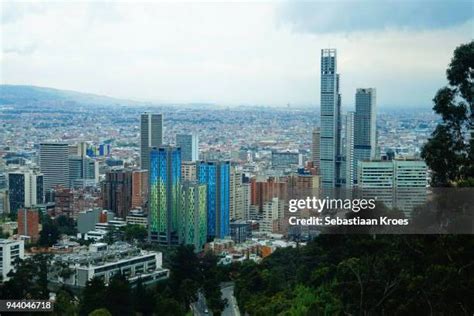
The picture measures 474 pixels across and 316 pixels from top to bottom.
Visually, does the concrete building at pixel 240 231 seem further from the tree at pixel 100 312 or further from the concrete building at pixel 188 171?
the tree at pixel 100 312

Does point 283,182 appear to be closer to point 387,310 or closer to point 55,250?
point 55,250

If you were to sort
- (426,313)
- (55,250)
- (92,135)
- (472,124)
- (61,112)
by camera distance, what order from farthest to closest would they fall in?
(92,135), (55,250), (61,112), (472,124), (426,313)

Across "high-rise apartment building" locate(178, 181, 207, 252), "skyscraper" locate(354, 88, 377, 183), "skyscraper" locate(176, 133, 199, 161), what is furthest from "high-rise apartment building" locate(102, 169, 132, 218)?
"skyscraper" locate(354, 88, 377, 183)

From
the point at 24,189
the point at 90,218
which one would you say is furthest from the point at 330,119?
the point at 24,189

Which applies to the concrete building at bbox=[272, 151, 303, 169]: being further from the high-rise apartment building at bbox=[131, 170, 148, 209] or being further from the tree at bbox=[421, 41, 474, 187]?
the tree at bbox=[421, 41, 474, 187]

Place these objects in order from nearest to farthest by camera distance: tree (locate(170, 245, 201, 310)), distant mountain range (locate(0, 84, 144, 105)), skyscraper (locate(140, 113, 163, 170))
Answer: tree (locate(170, 245, 201, 310)) → distant mountain range (locate(0, 84, 144, 105)) → skyscraper (locate(140, 113, 163, 170))

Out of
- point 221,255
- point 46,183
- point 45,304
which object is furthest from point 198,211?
point 45,304
